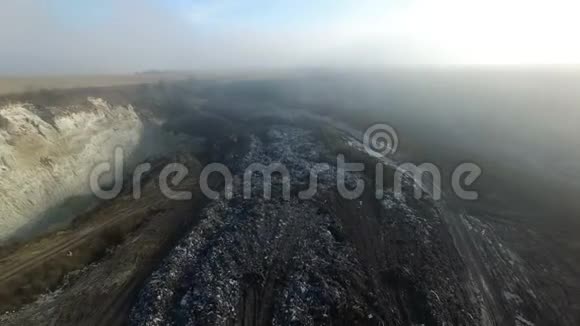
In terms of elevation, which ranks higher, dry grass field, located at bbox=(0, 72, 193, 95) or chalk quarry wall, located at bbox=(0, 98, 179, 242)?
dry grass field, located at bbox=(0, 72, 193, 95)

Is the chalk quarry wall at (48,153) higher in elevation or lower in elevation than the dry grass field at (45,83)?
lower

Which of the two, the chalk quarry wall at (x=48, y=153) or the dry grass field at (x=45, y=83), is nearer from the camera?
the chalk quarry wall at (x=48, y=153)

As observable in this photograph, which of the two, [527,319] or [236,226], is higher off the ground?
[236,226]

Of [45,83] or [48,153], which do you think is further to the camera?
[45,83]

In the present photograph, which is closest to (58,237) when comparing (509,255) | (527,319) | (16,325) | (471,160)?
(16,325)

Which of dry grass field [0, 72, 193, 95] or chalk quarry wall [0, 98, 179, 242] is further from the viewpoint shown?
dry grass field [0, 72, 193, 95]

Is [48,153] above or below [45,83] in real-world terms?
below

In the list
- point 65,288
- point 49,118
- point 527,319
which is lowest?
point 527,319

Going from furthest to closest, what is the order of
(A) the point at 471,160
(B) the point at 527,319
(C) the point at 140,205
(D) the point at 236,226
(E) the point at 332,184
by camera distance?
1. (A) the point at 471,160
2. (E) the point at 332,184
3. (C) the point at 140,205
4. (D) the point at 236,226
5. (B) the point at 527,319

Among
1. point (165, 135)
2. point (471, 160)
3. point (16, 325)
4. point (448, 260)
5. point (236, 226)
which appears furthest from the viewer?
point (165, 135)

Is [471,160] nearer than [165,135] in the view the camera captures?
Yes

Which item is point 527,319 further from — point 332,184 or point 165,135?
point 165,135
